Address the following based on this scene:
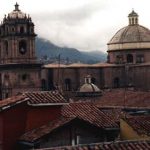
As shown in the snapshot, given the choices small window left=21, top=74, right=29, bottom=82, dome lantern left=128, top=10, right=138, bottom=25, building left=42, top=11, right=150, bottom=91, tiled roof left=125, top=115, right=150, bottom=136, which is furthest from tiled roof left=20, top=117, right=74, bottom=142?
dome lantern left=128, top=10, right=138, bottom=25

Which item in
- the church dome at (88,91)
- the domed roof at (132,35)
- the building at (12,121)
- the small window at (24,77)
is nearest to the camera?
the building at (12,121)

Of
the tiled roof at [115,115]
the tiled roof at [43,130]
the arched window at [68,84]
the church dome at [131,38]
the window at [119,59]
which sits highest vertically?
the church dome at [131,38]

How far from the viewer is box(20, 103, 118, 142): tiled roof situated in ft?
66.0

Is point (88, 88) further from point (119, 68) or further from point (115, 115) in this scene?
point (115, 115)

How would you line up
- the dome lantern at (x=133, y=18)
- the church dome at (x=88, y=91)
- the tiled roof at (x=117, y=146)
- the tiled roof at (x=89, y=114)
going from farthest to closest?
1. the dome lantern at (x=133, y=18)
2. the church dome at (x=88, y=91)
3. the tiled roof at (x=89, y=114)
4. the tiled roof at (x=117, y=146)

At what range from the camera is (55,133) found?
20000 millimetres

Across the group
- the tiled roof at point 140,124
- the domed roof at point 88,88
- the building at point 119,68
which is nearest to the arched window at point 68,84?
the building at point 119,68

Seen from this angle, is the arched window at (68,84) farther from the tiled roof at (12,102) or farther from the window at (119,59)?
the tiled roof at (12,102)

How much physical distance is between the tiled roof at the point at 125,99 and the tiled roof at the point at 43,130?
2337 cm

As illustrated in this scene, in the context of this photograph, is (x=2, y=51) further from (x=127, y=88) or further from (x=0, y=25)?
(x=127, y=88)

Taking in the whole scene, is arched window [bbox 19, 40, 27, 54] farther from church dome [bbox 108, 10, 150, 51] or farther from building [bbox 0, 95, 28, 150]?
building [bbox 0, 95, 28, 150]

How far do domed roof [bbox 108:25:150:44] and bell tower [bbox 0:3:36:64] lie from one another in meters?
14.8

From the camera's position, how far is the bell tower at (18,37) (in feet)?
161

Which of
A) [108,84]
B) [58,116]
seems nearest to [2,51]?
[108,84]
